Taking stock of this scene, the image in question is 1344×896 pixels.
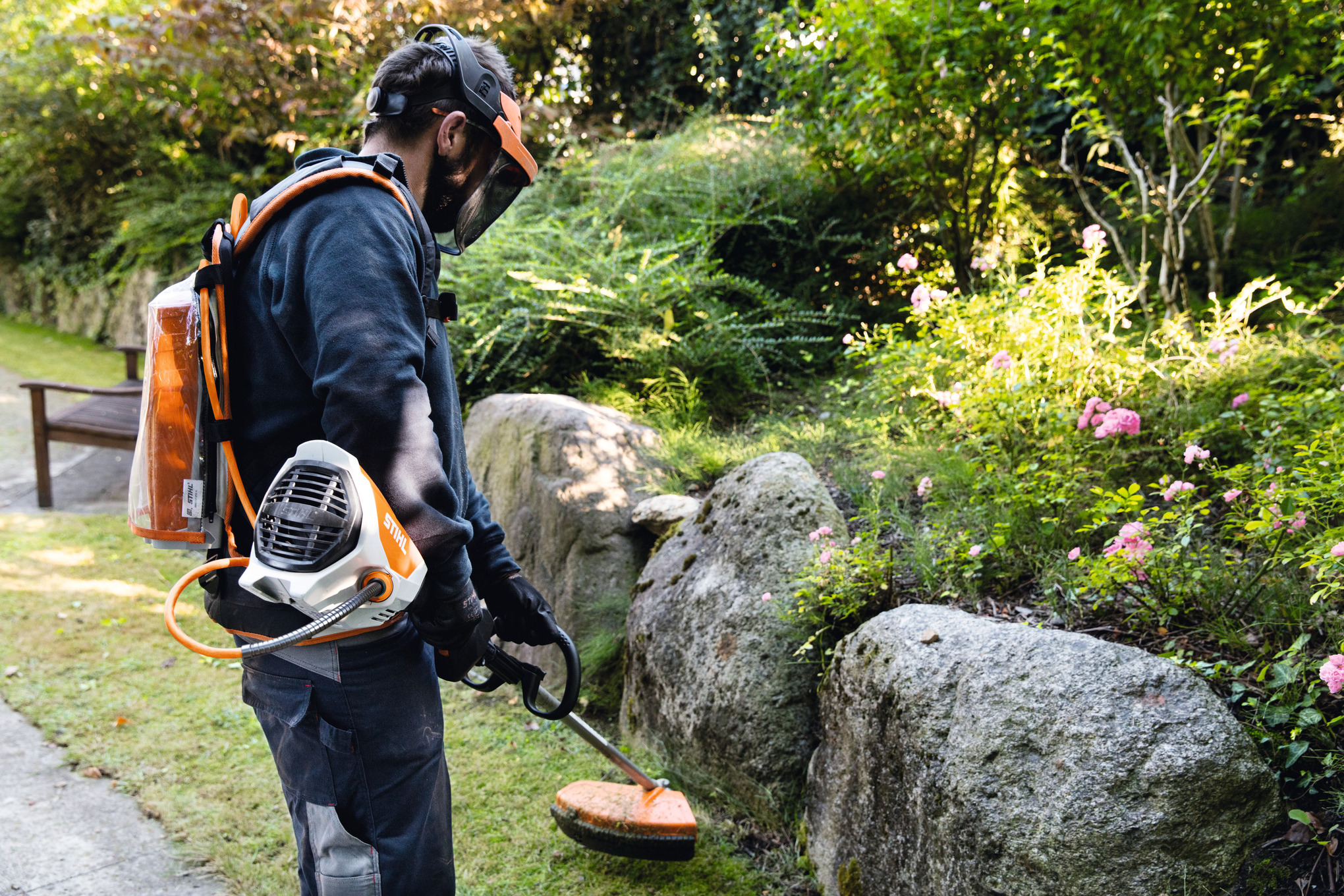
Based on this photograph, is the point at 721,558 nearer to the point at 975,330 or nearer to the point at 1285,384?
the point at 975,330

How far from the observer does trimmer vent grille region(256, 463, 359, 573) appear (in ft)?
4.62

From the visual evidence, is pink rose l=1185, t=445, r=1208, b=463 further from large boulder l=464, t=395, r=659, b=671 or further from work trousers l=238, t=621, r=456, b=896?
large boulder l=464, t=395, r=659, b=671

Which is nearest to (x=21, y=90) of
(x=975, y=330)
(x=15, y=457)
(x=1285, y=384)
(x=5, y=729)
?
(x=15, y=457)

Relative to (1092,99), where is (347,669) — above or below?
below

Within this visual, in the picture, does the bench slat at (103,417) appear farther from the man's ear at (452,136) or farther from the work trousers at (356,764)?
the work trousers at (356,764)

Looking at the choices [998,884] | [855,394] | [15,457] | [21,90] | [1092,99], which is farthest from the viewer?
[21,90]

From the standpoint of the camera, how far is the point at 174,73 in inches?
351

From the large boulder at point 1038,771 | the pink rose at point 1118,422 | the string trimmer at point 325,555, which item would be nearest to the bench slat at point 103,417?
the string trimmer at point 325,555

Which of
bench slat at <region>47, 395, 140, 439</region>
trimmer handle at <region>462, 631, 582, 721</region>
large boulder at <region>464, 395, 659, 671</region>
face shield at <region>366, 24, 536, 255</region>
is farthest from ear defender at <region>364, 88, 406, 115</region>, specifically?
bench slat at <region>47, 395, 140, 439</region>

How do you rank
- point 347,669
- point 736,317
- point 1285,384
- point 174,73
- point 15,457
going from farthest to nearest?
point 174,73 < point 15,457 < point 736,317 < point 1285,384 < point 347,669

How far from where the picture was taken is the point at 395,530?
1.47 meters

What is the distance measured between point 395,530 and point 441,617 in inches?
10.9

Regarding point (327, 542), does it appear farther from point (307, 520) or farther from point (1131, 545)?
point (1131, 545)

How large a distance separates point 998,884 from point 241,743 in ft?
9.73
